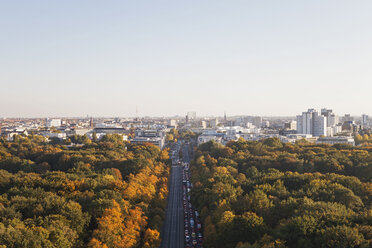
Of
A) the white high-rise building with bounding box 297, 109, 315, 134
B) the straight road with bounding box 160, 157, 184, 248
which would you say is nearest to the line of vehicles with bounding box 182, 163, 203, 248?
the straight road with bounding box 160, 157, 184, 248

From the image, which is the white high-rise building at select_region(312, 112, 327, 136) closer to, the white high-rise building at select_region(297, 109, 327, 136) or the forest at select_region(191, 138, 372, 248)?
the white high-rise building at select_region(297, 109, 327, 136)

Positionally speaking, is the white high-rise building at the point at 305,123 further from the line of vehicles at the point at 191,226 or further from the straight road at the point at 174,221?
the line of vehicles at the point at 191,226

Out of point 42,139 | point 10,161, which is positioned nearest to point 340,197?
point 10,161

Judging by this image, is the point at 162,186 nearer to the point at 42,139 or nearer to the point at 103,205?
the point at 103,205

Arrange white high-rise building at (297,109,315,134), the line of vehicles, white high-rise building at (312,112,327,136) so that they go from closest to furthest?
the line of vehicles → white high-rise building at (312,112,327,136) → white high-rise building at (297,109,315,134)

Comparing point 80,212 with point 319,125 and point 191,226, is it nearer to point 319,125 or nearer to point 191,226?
point 191,226

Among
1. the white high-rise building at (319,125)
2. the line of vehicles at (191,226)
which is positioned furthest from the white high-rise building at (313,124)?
the line of vehicles at (191,226)
